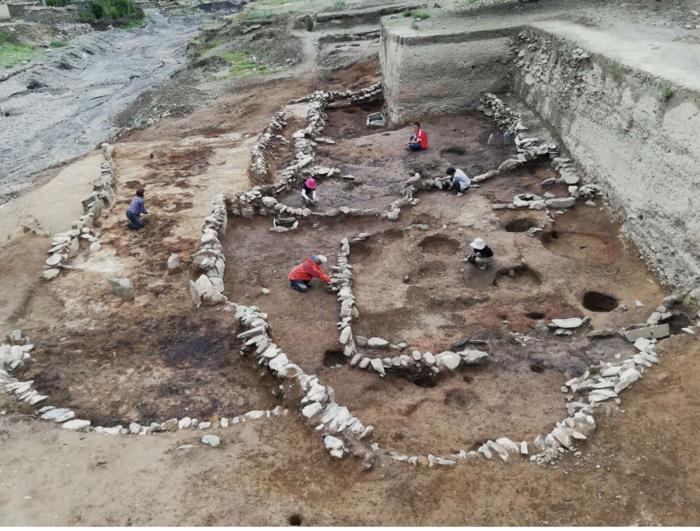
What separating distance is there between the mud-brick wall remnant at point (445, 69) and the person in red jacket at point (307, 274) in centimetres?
938

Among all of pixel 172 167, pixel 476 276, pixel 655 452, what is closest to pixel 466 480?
pixel 655 452

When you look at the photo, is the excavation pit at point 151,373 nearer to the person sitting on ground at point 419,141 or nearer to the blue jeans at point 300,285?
the blue jeans at point 300,285

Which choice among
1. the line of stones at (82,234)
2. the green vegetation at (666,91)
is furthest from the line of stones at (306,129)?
the green vegetation at (666,91)

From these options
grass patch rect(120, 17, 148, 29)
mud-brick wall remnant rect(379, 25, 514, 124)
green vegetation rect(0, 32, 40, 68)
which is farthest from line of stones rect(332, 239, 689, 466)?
grass patch rect(120, 17, 148, 29)

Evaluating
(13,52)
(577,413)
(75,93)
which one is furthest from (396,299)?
(13,52)

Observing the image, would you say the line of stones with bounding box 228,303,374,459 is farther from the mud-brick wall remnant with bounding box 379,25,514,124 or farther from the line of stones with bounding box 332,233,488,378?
the mud-brick wall remnant with bounding box 379,25,514,124

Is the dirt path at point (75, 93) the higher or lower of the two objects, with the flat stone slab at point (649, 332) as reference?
higher

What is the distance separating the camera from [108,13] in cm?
4622

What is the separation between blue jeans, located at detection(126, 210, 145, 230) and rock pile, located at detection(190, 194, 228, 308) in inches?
63.2

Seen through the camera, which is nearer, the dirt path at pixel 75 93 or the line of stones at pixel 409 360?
the line of stones at pixel 409 360

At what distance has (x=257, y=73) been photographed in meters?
27.0

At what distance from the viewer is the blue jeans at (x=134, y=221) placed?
1202 centimetres

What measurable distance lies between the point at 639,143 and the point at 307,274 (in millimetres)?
6931

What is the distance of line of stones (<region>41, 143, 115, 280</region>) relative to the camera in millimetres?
10797
